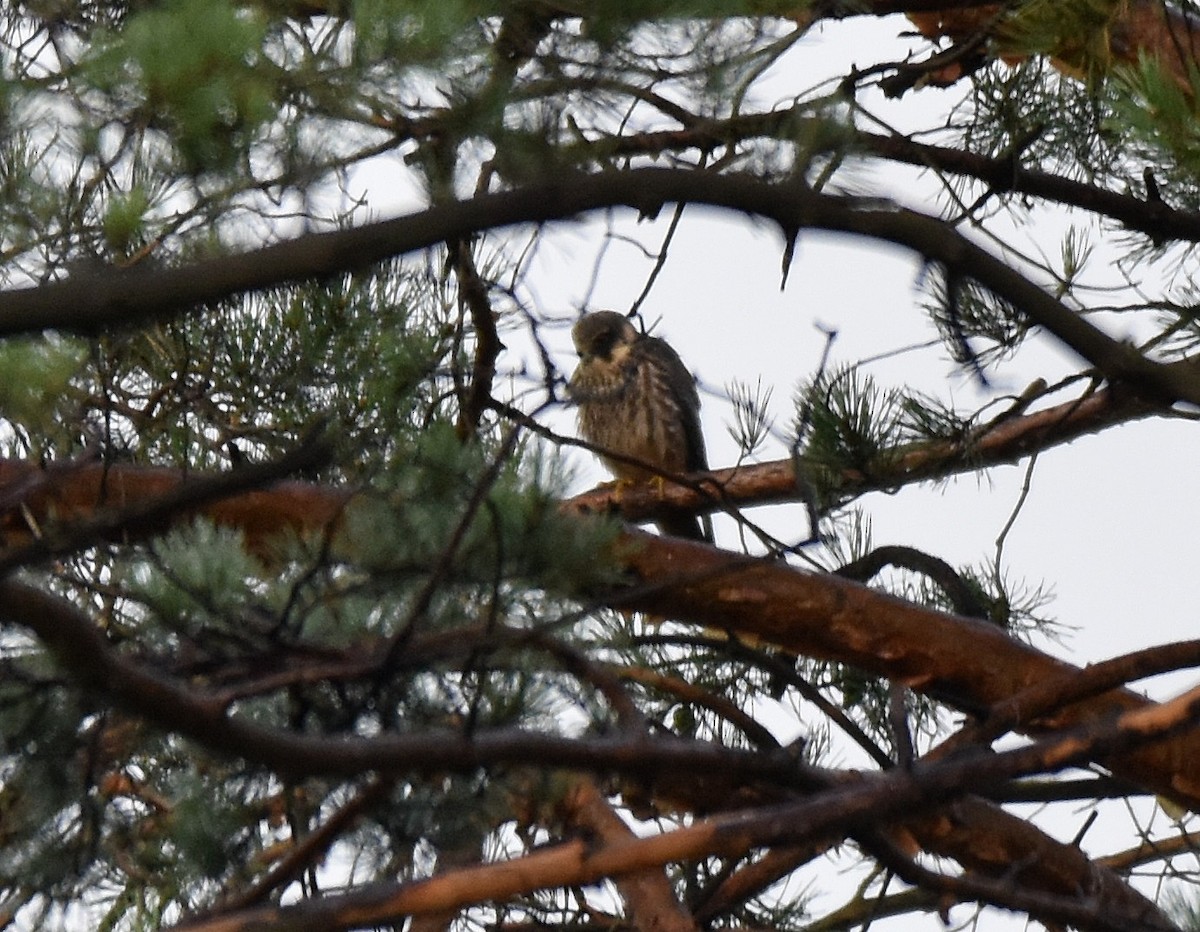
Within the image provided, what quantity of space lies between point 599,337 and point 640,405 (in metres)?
0.33

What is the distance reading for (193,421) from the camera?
12.1ft

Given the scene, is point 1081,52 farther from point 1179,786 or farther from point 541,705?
point 541,705

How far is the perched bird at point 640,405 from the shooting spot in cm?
535

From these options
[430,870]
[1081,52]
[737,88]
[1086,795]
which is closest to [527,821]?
[430,870]

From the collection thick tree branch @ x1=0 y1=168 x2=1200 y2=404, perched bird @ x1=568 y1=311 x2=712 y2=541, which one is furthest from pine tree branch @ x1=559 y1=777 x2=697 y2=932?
perched bird @ x1=568 y1=311 x2=712 y2=541

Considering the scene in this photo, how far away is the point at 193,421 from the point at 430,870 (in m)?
1.63

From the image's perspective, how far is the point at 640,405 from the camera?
17.6 ft

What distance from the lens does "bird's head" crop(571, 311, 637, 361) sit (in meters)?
5.57

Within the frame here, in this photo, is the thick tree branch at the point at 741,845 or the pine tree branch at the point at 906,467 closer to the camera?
the thick tree branch at the point at 741,845

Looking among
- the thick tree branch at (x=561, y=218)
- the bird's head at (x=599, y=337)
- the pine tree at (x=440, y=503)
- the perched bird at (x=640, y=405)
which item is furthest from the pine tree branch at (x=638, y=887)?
the bird's head at (x=599, y=337)

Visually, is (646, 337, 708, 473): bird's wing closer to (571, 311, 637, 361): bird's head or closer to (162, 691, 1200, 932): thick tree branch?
(571, 311, 637, 361): bird's head

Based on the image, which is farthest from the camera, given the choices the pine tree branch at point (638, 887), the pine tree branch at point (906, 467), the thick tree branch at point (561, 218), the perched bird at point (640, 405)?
the perched bird at point (640, 405)

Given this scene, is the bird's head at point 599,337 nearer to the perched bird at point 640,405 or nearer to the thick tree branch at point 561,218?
the perched bird at point 640,405

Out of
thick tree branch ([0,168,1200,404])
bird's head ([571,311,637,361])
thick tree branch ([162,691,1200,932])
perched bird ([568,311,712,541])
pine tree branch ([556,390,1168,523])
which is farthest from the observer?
bird's head ([571,311,637,361])
